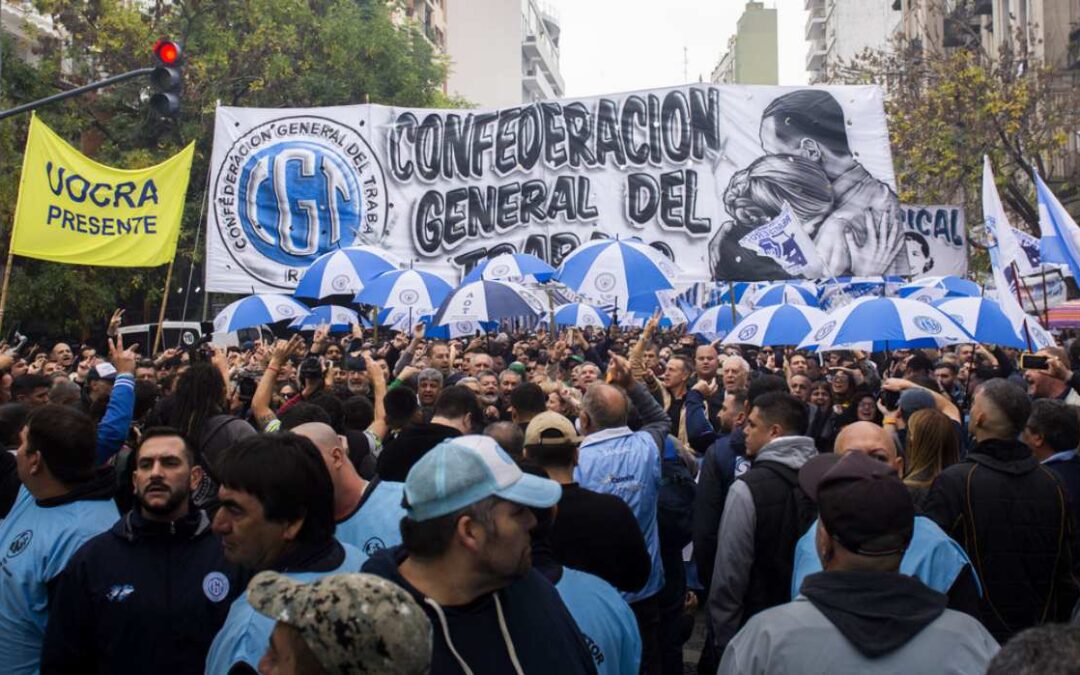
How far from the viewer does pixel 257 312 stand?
13.9 metres

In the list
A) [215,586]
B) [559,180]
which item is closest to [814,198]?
[559,180]

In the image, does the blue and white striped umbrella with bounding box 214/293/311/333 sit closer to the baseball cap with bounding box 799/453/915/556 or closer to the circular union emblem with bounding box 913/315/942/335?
the circular union emblem with bounding box 913/315/942/335

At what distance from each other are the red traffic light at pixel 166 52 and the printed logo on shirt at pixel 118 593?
30.6 feet

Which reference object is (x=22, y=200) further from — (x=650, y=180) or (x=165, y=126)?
(x=165, y=126)

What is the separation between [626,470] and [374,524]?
155cm

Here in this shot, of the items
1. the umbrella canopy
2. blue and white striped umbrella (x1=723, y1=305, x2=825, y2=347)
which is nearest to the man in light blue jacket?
the umbrella canopy

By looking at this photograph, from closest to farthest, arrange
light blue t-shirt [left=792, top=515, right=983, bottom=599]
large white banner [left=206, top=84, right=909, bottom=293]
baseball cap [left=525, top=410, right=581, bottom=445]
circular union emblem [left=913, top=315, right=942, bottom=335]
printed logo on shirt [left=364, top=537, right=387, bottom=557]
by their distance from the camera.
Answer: light blue t-shirt [left=792, top=515, right=983, bottom=599] → printed logo on shirt [left=364, top=537, right=387, bottom=557] → baseball cap [left=525, top=410, right=581, bottom=445] → circular union emblem [left=913, top=315, right=942, bottom=335] → large white banner [left=206, top=84, right=909, bottom=293]

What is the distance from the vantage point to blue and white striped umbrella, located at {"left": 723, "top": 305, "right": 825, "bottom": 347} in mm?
12938

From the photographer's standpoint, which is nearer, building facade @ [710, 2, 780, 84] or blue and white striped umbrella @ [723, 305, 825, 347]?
blue and white striped umbrella @ [723, 305, 825, 347]

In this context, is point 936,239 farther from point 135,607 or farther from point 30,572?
point 135,607

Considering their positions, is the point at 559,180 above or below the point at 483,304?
above

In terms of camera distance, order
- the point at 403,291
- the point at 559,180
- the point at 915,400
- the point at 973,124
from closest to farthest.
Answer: the point at 915,400 < the point at 403,291 < the point at 559,180 < the point at 973,124

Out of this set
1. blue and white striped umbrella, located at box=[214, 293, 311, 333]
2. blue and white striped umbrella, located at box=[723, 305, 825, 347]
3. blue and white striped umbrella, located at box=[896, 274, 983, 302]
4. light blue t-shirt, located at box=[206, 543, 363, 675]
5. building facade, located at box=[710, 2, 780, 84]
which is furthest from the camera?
building facade, located at box=[710, 2, 780, 84]

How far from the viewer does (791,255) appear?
13219 mm
